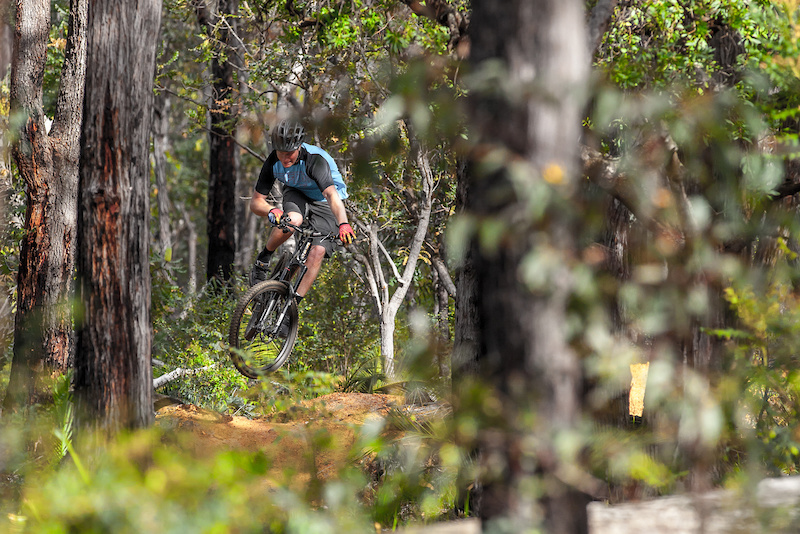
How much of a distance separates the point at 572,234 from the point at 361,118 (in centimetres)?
796

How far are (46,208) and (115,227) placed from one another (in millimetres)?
3709

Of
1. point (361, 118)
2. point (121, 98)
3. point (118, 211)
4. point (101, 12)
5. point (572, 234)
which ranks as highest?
point (361, 118)

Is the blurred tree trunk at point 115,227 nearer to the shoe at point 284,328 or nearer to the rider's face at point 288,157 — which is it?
the rider's face at point 288,157

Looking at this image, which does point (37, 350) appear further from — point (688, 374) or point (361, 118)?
point (688, 374)

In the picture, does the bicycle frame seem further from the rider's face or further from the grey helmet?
the grey helmet

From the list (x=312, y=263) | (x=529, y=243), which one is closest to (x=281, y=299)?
(x=312, y=263)

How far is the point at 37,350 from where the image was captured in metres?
7.28

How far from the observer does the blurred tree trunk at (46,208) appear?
7.23m

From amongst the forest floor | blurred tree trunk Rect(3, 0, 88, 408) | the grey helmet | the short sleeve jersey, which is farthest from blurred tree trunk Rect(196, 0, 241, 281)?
the grey helmet

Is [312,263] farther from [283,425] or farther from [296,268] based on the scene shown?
[283,425]

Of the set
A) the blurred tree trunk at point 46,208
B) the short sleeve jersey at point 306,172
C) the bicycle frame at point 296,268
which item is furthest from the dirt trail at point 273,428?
the short sleeve jersey at point 306,172

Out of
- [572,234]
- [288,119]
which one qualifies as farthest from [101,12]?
[572,234]

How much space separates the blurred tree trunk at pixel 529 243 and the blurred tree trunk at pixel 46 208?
6.20 m

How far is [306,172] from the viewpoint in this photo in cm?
698
